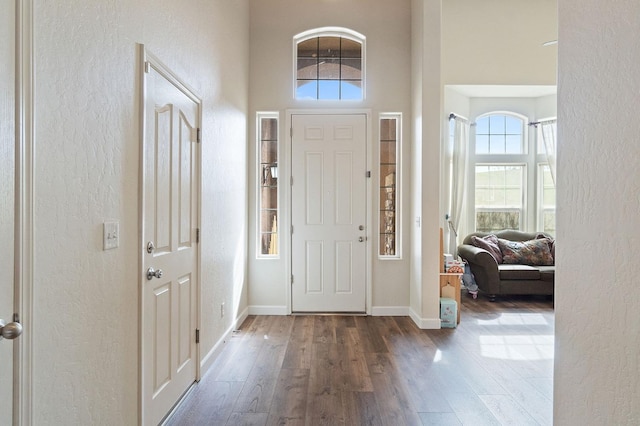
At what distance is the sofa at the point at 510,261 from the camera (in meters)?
5.02

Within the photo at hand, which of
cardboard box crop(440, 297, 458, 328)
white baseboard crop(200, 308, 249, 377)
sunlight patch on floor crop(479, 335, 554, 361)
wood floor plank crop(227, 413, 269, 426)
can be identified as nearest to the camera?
wood floor plank crop(227, 413, 269, 426)

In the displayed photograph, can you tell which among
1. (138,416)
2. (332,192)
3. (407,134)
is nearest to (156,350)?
(138,416)

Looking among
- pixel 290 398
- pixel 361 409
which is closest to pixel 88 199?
pixel 290 398

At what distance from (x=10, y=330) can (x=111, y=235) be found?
622 millimetres

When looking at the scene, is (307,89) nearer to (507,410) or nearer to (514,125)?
(507,410)

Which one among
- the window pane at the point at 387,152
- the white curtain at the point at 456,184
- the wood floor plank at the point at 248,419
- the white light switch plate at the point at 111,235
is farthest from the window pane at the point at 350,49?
the wood floor plank at the point at 248,419

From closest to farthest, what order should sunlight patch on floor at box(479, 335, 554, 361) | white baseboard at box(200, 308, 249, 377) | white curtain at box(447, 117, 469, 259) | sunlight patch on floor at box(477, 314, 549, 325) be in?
1. white baseboard at box(200, 308, 249, 377)
2. sunlight patch on floor at box(479, 335, 554, 361)
3. sunlight patch on floor at box(477, 314, 549, 325)
4. white curtain at box(447, 117, 469, 259)

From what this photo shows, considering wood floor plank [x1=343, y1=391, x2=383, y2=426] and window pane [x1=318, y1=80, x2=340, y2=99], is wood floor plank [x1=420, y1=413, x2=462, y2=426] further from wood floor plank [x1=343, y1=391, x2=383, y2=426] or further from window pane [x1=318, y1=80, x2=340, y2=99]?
window pane [x1=318, y1=80, x2=340, y2=99]

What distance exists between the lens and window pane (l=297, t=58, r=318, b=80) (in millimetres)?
4449

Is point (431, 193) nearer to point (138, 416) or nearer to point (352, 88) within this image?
point (352, 88)

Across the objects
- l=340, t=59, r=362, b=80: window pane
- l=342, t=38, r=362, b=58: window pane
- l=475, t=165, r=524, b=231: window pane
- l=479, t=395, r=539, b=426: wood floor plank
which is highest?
l=342, t=38, r=362, b=58: window pane

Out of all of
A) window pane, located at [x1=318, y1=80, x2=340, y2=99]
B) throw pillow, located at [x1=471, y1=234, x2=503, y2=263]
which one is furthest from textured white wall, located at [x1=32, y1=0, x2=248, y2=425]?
throw pillow, located at [x1=471, y1=234, x2=503, y2=263]

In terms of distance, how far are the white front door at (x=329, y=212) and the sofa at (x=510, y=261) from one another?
6.37 feet

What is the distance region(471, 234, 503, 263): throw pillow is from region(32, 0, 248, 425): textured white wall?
15.4 ft
